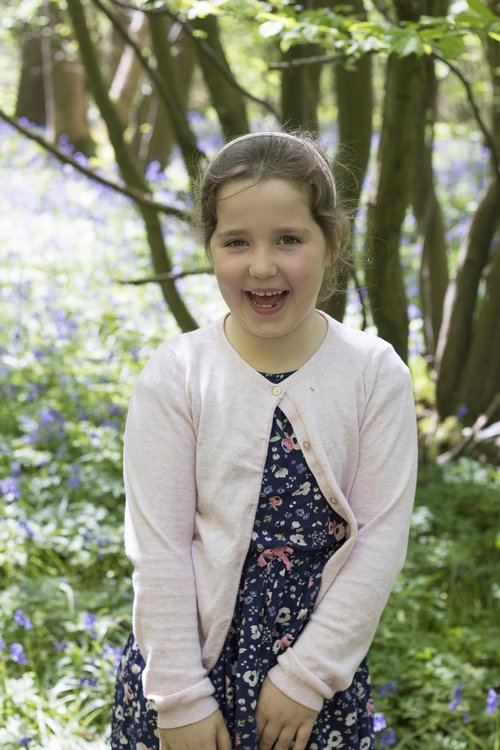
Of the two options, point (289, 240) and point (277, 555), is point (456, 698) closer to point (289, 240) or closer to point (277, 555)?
point (277, 555)

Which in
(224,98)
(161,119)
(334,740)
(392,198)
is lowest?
(334,740)

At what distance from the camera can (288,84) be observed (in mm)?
3029

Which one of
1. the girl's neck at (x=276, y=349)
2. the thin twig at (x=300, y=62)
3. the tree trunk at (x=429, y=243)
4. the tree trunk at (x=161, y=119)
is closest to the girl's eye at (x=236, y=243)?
the girl's neck at (x=276, y=349)

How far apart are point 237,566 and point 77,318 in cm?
409

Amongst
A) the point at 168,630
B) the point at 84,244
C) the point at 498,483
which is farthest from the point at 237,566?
the point at 84,244

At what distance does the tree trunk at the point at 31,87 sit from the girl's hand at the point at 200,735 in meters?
11.5

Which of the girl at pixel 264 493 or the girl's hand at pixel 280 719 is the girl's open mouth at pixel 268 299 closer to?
the girl at pixel 264 493

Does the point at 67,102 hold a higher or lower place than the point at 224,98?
higher

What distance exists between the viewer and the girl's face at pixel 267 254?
5.17 feet

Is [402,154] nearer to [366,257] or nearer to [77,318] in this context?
[366,257]

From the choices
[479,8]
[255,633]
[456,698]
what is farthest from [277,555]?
[479,8]

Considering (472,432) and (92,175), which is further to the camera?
(472,432)

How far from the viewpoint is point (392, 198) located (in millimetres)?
3057

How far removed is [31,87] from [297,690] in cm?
1220
